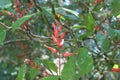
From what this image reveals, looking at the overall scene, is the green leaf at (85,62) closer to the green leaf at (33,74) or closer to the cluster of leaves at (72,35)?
the cluster of leaves at (72,35)

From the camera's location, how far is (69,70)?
4.05 ft

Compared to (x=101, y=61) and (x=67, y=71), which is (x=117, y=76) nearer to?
(x=101, y=61)

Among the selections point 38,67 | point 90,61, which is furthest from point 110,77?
point 90,61

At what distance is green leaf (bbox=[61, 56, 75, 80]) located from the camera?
1.23 metres

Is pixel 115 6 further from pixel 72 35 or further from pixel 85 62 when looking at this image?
pixel 85 62

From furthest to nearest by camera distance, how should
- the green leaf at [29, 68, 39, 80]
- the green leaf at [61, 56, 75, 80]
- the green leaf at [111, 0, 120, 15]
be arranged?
the green leaf at [111, 0, 120, 15], the green leaf at [29, 68, 39, 80], the green leaf at [61, 56, 75, 80]

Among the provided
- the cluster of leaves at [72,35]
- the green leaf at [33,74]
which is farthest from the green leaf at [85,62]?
the green leaf at [33,74]

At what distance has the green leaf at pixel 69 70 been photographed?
48.3 inches

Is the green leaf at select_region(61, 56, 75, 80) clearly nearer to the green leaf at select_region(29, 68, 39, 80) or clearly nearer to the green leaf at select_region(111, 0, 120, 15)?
the green leaf at select_region(29, 68, 39, 80)

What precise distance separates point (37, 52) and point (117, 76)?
1.21 m

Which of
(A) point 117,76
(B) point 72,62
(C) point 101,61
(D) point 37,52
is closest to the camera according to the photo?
(B) point 72,62

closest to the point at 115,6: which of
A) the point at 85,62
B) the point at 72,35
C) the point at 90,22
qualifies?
the point at 90,22

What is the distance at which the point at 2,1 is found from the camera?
1662 millimetres

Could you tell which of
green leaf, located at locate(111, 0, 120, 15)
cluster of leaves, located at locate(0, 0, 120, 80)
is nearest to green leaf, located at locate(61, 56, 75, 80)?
cluster of leaves, located at locate(0, 0, 120, 80)
